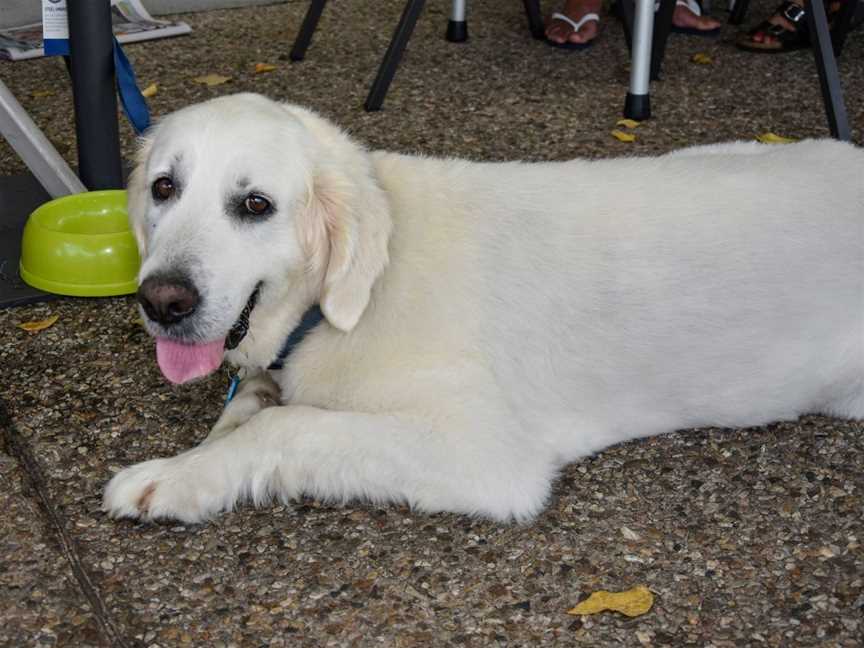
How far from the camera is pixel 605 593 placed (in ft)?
8.62

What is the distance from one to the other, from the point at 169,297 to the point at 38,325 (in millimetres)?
1403

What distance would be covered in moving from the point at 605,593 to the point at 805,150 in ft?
4.84

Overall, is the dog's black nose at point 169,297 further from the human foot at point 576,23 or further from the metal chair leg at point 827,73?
the human foot at point 576,23

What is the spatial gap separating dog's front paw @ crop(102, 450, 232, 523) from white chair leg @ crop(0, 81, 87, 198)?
1.74 meters

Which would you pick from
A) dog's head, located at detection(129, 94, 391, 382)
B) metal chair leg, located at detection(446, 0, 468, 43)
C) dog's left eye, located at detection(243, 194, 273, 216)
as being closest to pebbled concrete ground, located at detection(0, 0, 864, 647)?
dog's head, located at detection(129, 94, 391, 382)

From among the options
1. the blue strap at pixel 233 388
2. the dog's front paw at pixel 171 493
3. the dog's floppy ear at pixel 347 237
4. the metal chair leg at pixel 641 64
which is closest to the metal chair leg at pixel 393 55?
the metal chair leg at pixel 641 64

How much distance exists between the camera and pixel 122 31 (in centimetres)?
684

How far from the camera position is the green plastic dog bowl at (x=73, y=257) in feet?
12.6

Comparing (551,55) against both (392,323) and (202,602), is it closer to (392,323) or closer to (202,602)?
(392,323)

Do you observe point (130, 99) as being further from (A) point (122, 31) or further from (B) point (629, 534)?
(A) point (122, 31)

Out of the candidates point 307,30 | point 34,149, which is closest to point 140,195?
point 34,149

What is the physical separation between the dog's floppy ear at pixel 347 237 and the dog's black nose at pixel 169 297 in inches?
14.3

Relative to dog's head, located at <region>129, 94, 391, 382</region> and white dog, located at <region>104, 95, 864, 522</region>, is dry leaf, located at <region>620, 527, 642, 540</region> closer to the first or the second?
white dog, located at <region>104, 95, 864, 522</region>

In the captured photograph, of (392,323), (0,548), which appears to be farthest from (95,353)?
(392,323)
